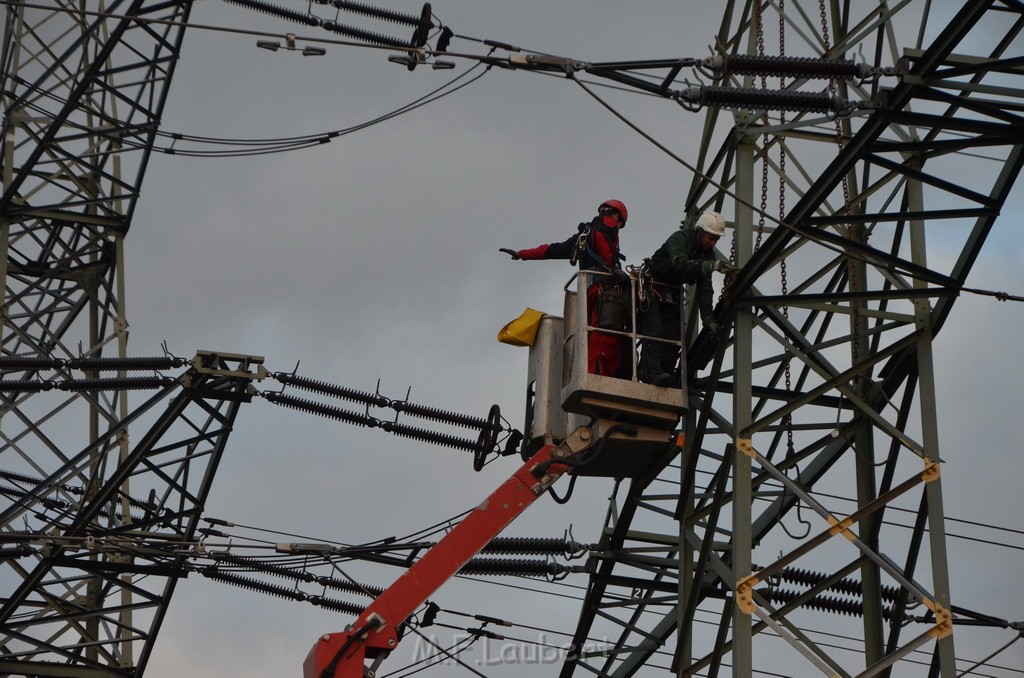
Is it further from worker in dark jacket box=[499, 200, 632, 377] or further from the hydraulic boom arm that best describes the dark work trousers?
the hydraulic boom arm

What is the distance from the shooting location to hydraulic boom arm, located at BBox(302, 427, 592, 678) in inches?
539

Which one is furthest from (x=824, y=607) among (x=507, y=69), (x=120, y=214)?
(x=120, y=214)

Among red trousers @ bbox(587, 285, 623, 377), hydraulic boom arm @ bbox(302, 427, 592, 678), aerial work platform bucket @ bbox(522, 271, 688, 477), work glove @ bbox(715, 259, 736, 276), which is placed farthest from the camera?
red trousers @ bbox(587, 285, 623, 377)

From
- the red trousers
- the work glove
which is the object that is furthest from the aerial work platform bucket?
the work glove

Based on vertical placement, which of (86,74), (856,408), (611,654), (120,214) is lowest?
(611,654)

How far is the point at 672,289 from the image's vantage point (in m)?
14.8

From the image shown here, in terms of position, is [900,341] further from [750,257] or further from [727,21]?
[727,21]

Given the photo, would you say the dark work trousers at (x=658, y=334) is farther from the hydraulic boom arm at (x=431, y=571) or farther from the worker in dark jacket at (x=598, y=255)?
the hydraulic boom arm at (x=431, y=571)

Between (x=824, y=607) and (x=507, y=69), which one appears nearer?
(x=507, y=69)

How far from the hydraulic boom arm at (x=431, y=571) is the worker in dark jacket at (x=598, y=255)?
0.67 metres

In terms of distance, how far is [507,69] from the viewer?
13156mm

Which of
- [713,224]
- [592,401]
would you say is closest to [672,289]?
[713,224]

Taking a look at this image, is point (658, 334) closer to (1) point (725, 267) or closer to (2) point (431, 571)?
(1) point (725, 267)

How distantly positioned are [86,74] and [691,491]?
35.8 feet
